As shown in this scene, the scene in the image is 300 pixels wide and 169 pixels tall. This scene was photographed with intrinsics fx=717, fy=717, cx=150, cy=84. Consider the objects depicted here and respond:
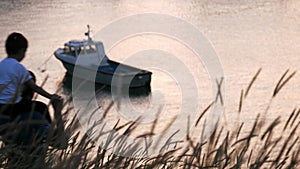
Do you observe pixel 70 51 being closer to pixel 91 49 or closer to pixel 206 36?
pixel 91 49

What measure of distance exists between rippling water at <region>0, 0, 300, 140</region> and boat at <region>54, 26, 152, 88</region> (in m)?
0.64

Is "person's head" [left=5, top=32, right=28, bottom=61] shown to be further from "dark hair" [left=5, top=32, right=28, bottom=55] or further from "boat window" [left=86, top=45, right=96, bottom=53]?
"boat window" [left=86, top=45, right=96, bottom=53]

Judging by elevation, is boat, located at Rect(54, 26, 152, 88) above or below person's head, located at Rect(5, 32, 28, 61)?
above

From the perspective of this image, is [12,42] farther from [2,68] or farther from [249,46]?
[249,46]

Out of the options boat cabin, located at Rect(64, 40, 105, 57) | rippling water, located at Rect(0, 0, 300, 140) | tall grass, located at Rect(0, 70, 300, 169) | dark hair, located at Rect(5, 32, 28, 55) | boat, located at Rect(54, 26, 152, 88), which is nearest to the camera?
tall grass, located at Rect(0, 70, 300, 169)

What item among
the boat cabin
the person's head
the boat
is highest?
the boat cabin

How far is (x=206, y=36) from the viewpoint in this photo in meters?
39.1

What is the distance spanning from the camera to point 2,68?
4.65m

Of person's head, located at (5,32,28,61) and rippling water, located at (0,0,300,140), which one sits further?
rippling water, located at (0,0,300,140)

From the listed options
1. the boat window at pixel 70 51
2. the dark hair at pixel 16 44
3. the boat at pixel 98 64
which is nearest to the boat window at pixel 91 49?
the boat at pixel 98 64

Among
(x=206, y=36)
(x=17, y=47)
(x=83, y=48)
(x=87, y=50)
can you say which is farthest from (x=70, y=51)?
(x=17, y=47)

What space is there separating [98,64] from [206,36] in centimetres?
912

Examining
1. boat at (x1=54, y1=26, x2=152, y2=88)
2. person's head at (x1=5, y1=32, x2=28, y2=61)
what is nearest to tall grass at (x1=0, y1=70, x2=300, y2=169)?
person's head at (x1=5, y1=32, x2=28, y2=61)

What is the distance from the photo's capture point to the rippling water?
2767 cm
